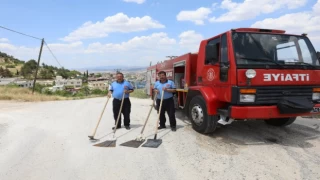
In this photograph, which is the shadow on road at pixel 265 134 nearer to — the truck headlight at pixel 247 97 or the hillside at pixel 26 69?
the truck headlight at pixel 247 97

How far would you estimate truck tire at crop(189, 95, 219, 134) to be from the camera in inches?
231

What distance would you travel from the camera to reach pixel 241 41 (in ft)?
17.7

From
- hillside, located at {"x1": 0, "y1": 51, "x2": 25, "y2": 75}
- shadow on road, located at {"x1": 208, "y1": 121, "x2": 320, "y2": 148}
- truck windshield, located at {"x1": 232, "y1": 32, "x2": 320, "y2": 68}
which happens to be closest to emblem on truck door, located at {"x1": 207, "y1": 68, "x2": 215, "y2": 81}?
truck windshield, located at {"x1": 232, "y1": 32, "x2": 320, "y2": 68}

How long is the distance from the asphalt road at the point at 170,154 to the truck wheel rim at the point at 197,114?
33 centimetres

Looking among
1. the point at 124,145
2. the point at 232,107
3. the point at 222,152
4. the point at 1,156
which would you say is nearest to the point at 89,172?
the point at 124,145

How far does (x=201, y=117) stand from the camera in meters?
6.18

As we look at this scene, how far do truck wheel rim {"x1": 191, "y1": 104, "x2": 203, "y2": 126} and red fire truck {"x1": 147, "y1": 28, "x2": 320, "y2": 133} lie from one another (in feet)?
0.07

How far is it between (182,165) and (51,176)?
2.00m

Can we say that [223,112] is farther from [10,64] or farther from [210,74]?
[10,64]

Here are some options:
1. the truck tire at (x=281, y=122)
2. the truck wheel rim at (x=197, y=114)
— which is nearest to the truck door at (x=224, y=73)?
the truck wheel rim at (x=197, y=114)

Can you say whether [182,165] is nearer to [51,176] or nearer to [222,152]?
[222,152]

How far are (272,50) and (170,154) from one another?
2.90 m

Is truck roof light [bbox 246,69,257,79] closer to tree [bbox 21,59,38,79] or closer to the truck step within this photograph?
the truck step

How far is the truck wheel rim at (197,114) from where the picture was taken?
20.3 feet
